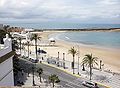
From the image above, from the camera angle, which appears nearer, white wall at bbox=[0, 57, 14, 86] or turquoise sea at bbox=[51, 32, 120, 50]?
white wall at bbox=[0, 57, 14, 86]

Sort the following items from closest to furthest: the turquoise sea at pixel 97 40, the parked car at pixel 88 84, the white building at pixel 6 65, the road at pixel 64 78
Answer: the white building at pixel 6 65, the parked car at pixel 88 84, the road at pixel 64 78, the turquoise sea at pixel 97 40

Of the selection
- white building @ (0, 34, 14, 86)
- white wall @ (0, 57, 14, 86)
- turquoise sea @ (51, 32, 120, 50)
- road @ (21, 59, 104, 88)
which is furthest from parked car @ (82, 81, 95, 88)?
turquoise sea @ (51, 32, 120, 50)

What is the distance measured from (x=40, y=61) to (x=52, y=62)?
356cm

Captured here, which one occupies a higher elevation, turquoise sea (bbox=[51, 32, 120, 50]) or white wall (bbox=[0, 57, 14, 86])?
white wall (bbox=[0, 57, 14, 86])

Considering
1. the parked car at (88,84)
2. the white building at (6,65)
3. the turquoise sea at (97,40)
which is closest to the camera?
the white building at (6,65)

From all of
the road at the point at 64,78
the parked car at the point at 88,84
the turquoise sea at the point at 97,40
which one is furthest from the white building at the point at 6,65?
the turquoise sea at the point at 97,40

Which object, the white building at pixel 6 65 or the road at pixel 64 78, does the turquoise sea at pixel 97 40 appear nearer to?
the road at pixel 64 78

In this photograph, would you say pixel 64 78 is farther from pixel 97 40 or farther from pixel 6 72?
pixel 97 40

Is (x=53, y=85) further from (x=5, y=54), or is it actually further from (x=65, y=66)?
(x=5, y=54)

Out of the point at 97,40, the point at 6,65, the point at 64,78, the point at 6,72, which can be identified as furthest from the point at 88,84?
the point at 97,40

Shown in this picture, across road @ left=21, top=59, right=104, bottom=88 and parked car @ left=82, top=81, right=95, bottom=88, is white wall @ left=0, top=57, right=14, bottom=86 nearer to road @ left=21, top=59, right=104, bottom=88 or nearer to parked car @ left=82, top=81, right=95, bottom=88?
road @ left=21, top=59, right=104, bottom=88

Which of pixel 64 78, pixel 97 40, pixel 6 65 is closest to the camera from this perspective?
pixel 6 65

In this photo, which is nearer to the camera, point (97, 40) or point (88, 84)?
point (88, 84)

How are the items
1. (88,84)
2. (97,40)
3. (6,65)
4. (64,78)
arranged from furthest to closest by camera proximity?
1. (97,40)
2. (64,78)
3. (88,84)
4. (6,65)
